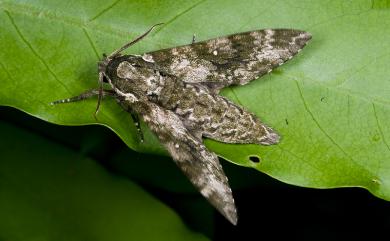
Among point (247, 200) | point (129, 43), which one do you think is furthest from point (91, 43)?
point (247, 200)

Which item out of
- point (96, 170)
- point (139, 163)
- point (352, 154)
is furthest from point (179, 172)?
point (352, 154)

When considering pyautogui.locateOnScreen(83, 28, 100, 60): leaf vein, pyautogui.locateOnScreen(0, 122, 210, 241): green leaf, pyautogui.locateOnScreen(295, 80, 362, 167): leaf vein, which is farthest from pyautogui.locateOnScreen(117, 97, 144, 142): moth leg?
pyautogui.locateOnScreen(295, 80, 362, 167): leaf vein

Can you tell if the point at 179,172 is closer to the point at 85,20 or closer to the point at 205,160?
the point at 205,160

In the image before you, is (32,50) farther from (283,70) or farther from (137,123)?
(283,70)

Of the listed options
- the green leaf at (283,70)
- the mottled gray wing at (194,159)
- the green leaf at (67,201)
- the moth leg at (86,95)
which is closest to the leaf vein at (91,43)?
the green leaf at (283,70)

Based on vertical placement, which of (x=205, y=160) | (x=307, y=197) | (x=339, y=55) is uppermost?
(x=339, y=55)

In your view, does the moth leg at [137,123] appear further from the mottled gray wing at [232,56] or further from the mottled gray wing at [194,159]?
the mottled gray wing at [232,56]
